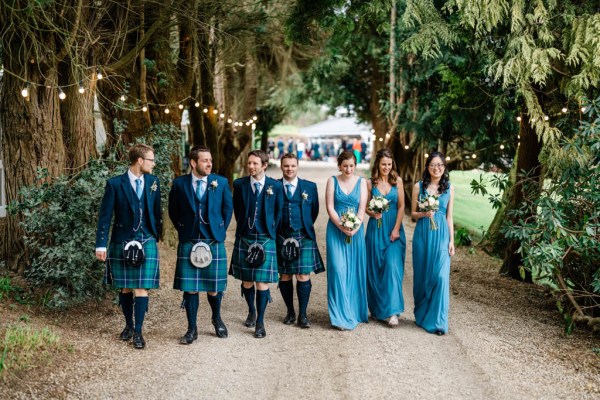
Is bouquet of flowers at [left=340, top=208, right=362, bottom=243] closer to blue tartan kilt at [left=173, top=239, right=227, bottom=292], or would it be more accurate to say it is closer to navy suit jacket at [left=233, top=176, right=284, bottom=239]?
navy suit jacket at [left=233, top=176, right=284, bottom=239]

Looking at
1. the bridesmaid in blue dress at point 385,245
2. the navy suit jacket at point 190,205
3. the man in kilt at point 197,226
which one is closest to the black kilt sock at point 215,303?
the man in kilt at point 197,226

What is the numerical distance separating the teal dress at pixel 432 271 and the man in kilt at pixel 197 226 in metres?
2.35

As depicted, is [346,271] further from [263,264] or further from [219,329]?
[219,329]

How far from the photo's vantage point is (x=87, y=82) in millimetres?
8781

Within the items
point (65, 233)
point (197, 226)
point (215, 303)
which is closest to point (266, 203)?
point (197, 226)

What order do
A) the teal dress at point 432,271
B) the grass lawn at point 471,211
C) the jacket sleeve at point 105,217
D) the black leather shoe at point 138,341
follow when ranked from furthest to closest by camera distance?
the grass lawn at point 471,211 → the teal dress at point 432,271 → the black leather shoe at point 138,341 → the jacket sleeve at point 105,217

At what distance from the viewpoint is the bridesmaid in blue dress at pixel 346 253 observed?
7.48 m

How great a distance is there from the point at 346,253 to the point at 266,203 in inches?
46.9

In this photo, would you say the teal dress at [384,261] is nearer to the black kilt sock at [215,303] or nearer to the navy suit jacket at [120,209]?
the black kilt sock at [215,303]

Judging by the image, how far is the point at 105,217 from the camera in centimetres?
650

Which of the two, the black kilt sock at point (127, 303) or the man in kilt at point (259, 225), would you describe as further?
the man in kilt at point (259, 225)

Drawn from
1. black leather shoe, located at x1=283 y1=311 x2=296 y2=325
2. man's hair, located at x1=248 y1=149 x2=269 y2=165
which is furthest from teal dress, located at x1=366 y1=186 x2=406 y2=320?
man's hair, located at x1=248 y1=149 x2=269 y2=165

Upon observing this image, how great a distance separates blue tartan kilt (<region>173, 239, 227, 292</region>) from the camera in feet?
22.2

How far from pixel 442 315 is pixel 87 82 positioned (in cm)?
547
